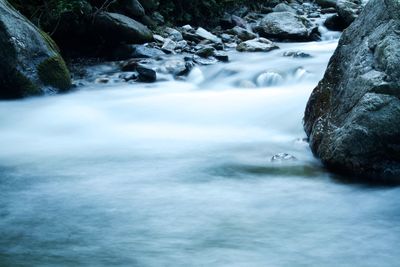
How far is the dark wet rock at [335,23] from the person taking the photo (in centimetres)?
1490

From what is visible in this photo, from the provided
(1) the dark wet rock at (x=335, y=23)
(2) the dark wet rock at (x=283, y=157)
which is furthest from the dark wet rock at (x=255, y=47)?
(2) the dark wet rock at (x=283, y=157)

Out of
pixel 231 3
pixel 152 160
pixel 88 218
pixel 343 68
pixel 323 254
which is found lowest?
pixel 231 3

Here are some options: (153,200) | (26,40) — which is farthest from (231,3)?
(153,200)

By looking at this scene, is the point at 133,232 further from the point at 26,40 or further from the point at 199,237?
the point at 26,40

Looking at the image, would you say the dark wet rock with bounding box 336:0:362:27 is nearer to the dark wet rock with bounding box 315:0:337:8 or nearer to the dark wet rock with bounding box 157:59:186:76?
the dark wet rock with bounding box 315:0:337:8

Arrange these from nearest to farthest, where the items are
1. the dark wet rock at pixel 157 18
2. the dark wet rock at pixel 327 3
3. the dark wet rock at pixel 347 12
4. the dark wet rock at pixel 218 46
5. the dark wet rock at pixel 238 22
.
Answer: the dark wet rock at pixel 218 46, the dark wet rock at pixel 157 18, the dark wet rock at pixel 347 12, the dark wet rock at pixel 238 22, the dark wet rock at pixel 327 3

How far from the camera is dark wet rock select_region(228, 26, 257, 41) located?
1342 cm

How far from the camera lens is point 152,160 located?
542 cm

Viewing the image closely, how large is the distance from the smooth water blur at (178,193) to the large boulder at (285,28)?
5.94 meters

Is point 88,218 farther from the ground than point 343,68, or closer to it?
closer to it

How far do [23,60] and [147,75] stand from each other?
223cm

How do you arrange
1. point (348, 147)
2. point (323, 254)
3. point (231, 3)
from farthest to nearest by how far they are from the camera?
point (231, 3), point (348, 147), point (323, 254)

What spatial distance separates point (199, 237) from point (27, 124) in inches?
169

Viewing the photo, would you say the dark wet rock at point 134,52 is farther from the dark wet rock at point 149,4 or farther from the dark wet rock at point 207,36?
the dark wet rock at point 149,4
